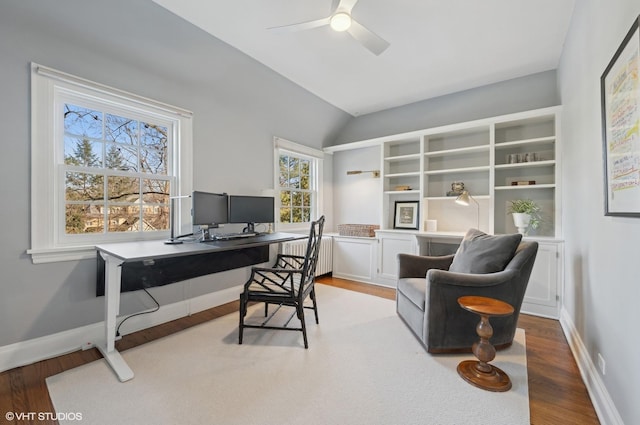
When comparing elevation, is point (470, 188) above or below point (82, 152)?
below

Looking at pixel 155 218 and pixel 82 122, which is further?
pixel 155 218

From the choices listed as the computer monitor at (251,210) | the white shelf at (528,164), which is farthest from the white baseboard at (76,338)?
the white shelf at (528,164)

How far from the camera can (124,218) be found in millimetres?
2553

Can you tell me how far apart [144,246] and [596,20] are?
3.54 meters

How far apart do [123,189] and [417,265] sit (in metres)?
2.94

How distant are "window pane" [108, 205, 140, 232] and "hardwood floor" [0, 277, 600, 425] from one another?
968 mm

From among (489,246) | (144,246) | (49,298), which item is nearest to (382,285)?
(489,246)

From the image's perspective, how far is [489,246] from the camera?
88.3 inches

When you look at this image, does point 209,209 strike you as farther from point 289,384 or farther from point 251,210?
point 289,384

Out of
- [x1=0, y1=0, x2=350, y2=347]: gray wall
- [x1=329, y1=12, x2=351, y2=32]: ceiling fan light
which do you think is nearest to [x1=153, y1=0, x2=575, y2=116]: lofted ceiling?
[x1=0, y1=0, x2=350, y2=347]: gray wall

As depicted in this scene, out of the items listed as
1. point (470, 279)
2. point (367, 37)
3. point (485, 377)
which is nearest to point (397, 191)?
point (470, 279)

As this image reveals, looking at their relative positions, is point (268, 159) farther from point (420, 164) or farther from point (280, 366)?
point (280, 366)

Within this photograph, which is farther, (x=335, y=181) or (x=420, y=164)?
(x=335, y=181)

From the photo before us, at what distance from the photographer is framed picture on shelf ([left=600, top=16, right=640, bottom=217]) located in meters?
1.13
